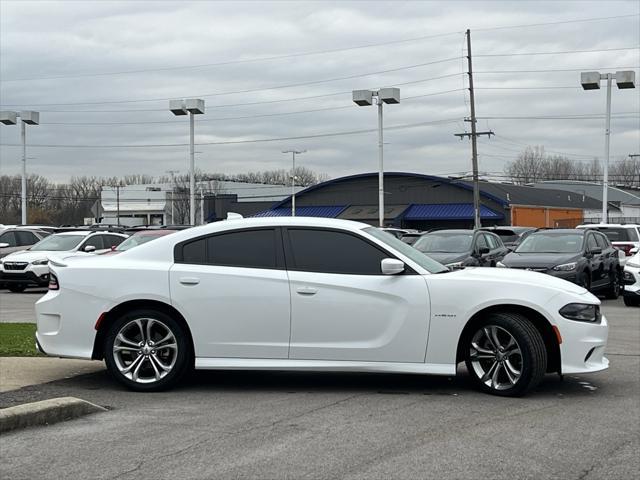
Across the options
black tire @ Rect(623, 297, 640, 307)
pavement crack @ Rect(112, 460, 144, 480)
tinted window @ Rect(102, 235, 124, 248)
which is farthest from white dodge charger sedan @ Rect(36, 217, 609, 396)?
tinted window @ Rect(102, 235, 124, 248)

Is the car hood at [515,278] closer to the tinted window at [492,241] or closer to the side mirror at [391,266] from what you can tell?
the side mirror at [391,266]

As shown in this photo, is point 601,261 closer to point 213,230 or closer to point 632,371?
point 632,371

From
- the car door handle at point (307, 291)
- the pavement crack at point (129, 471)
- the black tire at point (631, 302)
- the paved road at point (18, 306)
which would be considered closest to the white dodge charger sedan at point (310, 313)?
the car door handle at point (307, 291)

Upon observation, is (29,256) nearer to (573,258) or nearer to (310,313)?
(573,258)

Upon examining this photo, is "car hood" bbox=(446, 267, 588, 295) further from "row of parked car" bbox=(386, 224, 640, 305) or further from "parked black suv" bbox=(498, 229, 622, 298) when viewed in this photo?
"parked black suv" bbox=(498, 229, 622, 298)

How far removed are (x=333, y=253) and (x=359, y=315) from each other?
2.16 feet

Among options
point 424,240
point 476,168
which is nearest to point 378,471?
point 424,240

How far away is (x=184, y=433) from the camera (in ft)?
20.1

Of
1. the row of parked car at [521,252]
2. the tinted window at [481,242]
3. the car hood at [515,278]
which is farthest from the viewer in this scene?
the tinted window at [481,242]

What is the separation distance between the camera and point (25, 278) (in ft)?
72.7

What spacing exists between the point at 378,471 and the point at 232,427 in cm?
154

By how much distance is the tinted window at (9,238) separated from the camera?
82.0 feet

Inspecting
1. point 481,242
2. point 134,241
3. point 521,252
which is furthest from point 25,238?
point 521,252

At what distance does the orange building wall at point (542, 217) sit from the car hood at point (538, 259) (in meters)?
45.1
